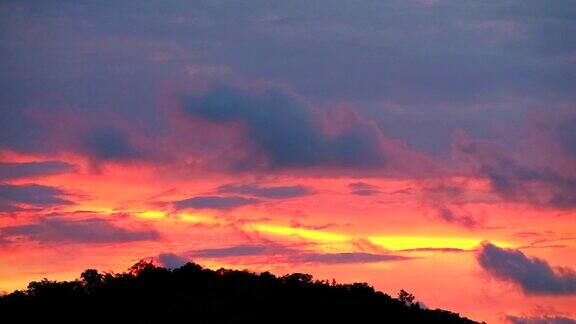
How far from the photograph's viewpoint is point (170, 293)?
145500 mm

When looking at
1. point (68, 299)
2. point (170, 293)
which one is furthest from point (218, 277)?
point (68, 299)

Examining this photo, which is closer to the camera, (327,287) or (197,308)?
(197,308)

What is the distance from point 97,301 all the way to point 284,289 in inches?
850

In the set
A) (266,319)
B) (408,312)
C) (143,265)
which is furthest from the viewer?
(143,265)

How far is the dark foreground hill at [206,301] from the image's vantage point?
138875 millimetres

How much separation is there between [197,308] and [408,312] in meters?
25.4

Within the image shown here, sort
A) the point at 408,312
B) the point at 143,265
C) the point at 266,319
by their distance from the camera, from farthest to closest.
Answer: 1. the point at 143,265
2. the point at 408,312
3. the point at 266,319

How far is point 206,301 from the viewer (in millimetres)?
140875

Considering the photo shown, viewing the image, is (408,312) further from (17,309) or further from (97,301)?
(17,309)

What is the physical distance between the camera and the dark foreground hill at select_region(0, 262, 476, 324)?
13888 cm

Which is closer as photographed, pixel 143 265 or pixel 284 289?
pixel 284 289

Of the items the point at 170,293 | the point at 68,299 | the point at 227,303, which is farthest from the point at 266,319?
the point at 68,299

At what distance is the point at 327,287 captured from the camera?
151625mm

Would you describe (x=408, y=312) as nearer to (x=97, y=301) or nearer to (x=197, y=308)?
(x=197, y=308)
